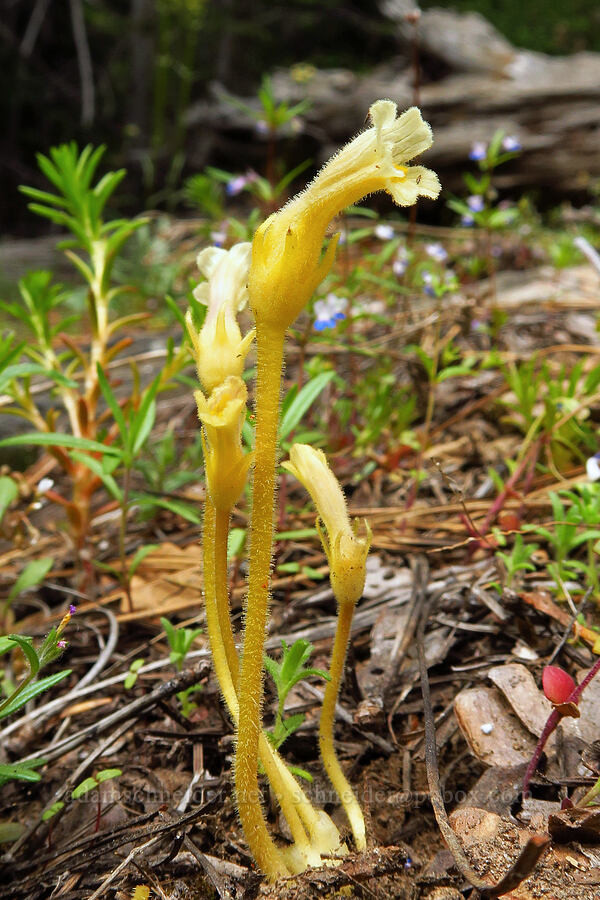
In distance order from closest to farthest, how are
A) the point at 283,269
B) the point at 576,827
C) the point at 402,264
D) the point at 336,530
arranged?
the point at 283,269
the point at 576,827
the point at 336,530
the point at 402,264

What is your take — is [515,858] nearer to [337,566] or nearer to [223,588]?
[337,566]

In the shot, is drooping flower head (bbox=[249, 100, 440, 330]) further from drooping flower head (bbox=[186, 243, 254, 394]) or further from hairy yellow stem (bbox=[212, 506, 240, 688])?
hairy yellow stem (bbox=[212, 506, 240, 688])

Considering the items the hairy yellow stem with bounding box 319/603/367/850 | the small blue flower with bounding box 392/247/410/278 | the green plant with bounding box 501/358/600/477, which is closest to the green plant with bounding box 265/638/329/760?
the hairy yellow stem with bounding box 319/603/367/850

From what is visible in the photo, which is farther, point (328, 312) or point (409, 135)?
point (328, 312)

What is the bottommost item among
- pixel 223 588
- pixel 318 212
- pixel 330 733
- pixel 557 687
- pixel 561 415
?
pixel 330 733

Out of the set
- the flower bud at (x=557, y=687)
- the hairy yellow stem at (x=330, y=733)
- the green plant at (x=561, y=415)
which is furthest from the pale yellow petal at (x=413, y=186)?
the green plant at (x=561, y=415)

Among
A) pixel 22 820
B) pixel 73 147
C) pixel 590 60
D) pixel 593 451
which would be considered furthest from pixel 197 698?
pixel 590 60

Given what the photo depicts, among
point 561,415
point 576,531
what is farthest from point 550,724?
point 561,415

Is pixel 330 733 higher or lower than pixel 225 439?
lower
